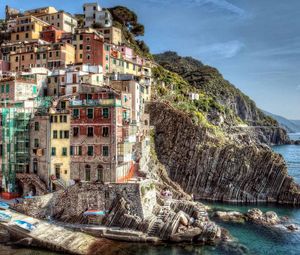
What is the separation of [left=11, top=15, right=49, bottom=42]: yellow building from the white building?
680 inches

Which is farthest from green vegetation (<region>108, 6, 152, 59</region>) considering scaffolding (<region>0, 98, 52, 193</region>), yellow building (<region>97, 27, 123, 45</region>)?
scaffolding (<region>0, 98, 52, 193</region>)

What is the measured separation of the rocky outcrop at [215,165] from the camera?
70381 millimetres

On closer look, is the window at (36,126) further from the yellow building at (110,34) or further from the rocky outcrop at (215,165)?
the yellow building at (110,34)

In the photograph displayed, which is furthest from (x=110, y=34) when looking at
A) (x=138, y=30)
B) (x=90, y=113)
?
(x=90, y=113)

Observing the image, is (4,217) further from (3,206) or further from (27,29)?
(27,29)

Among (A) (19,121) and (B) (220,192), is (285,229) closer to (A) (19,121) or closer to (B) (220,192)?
(B) (220,192)

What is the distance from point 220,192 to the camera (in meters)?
71.2

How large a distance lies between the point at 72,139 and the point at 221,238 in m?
22.7

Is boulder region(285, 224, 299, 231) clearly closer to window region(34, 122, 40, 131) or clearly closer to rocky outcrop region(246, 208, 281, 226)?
rocky outcrop region(246, 208, 281, 226)

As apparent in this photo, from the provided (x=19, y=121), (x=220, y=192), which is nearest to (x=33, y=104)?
(x=19, y=121)

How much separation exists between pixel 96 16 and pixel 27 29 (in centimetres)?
2222

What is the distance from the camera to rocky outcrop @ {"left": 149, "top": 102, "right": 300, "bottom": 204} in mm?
70381

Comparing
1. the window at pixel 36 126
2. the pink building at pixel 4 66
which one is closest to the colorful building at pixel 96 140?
the window at pixel 36 126

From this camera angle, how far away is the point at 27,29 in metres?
90.6
